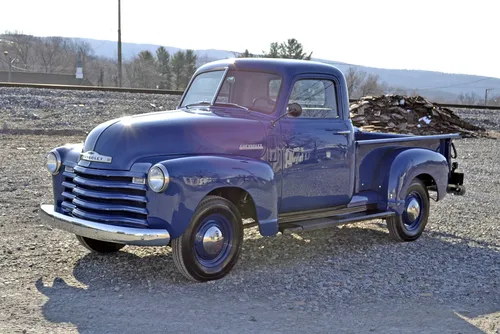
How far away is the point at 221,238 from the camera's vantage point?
5492 millimetres

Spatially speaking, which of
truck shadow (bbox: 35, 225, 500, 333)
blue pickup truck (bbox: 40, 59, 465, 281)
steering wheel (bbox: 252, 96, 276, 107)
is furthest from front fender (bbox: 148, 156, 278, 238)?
steering wheel (bbox: 252, 96, 276, 107)

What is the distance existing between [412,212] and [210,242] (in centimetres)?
308

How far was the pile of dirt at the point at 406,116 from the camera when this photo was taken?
63.5ft

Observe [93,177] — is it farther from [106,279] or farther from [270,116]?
[270,116]

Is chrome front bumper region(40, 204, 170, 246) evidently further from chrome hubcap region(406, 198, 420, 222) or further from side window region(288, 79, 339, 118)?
chrome hubcap region(406, 198, 420, 222)

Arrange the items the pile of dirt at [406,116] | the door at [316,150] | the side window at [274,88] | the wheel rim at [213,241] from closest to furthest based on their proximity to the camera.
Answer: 1. the wheel rim at [213,241]
2. the door at [316,150]
3. the side window at [274,88]
4. the pile of dirt at [406,116]

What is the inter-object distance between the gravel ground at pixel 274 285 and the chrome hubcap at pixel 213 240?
1.01 feet

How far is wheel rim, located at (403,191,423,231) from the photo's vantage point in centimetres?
738

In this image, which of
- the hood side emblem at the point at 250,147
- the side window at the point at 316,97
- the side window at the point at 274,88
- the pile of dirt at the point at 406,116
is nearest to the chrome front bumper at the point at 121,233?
the hood side emblem at the point at 250,147

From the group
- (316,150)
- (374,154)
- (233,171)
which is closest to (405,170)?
(374,154)

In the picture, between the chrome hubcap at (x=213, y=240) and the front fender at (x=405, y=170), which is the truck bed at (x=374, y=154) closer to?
the front fender at (x=405, y=170)

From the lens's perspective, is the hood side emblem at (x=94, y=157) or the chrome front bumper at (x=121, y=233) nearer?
the chrome front bumper at (x=121, y=233)

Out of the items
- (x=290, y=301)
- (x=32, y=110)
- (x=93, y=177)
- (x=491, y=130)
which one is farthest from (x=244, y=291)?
(x=491, y=130)

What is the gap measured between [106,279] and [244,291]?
4.21ft
